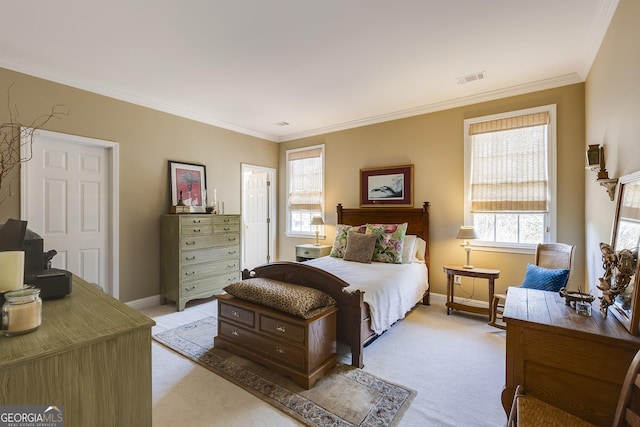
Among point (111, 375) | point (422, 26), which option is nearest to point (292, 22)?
point (422, 26)

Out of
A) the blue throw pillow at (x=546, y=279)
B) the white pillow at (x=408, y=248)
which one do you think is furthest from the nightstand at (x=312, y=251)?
the blue throw pillow at (x=546, y=279)

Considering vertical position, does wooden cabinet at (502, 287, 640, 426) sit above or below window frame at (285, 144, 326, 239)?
below

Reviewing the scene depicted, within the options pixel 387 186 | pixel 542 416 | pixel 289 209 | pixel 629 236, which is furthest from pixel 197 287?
pixel 629 236

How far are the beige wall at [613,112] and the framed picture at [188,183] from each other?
456cm

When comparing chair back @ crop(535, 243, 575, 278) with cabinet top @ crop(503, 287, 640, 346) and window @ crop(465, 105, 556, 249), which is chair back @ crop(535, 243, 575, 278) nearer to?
window @ crop(465, 105, 556, 249)

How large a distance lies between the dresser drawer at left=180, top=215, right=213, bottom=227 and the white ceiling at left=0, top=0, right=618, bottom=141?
1.59 m

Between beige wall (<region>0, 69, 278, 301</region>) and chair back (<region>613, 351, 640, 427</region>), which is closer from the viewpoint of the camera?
chair back (<region>613, 351, 640, 427</region>)

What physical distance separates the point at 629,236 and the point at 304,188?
448cm

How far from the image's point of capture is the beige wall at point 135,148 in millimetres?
3035

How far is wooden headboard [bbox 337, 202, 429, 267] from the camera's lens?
13.5 feet

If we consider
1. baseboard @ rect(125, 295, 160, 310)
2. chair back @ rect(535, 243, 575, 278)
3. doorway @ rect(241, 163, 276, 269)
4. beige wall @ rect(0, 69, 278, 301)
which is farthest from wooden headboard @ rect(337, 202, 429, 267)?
baseboard @ rect(125, 295, 160, 310)

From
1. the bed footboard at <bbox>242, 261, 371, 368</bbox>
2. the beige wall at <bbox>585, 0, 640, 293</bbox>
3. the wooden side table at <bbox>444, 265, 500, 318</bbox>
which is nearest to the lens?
the beige wall at <bbox>585, 0, 640, 293</bbox>

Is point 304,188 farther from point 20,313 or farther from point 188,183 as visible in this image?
point 20,313

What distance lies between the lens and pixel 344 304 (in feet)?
8.18
